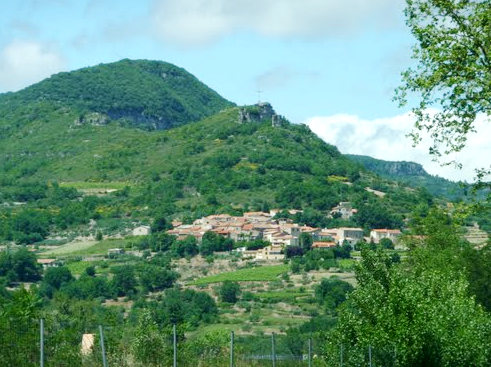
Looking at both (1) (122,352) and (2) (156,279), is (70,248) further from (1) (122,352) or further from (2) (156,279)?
(1) (122,352)

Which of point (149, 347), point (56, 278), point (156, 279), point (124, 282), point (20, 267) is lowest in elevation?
point (149, 347)

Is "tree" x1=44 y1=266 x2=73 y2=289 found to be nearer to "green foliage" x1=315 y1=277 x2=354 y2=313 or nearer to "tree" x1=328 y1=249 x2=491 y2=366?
"green foliage" x1=315 y1=277 x2=354 y2=313

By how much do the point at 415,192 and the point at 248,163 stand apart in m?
30.6

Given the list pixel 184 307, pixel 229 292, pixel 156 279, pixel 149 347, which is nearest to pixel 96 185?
pixel 156 279

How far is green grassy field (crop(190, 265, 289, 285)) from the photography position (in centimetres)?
10756

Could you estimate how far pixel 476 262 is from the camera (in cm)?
4062

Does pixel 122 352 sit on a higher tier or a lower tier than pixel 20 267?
lower

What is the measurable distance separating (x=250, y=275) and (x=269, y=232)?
28.2 metres

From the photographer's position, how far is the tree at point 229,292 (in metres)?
98.9

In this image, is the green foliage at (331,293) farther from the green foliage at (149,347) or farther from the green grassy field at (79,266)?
the green foliage at (149,347)

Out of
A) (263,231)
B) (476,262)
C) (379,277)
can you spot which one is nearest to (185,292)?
(263,231)

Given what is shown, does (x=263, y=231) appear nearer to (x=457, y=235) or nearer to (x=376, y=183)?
(x=376, y=183)

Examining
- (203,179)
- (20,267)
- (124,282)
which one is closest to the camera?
(124,282)

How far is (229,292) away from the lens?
99.6 metres
